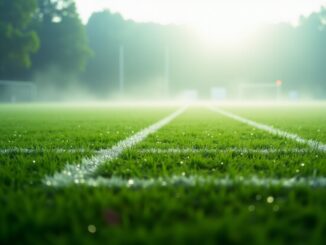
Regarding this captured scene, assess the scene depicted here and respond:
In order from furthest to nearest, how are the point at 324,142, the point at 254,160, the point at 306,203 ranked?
1. the point at 324,142
2. the point at 254,160
3. the point at 306,203

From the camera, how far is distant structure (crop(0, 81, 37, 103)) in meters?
26.6

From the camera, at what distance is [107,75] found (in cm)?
4059

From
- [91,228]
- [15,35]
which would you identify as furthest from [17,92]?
[91,228]

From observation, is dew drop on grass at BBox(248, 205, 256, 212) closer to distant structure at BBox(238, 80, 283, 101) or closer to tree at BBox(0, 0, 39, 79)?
tree at BBox(0, 0, 39, 79)

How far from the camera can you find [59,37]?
33.2m

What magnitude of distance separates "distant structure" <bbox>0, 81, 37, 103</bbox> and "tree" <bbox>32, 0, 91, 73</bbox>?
3.12 meters

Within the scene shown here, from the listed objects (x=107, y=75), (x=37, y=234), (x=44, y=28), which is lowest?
(x=37, y=234)

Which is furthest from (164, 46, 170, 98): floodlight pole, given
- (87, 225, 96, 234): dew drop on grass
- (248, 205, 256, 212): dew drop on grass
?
(87, 225, 96, 234): dew drop on grass

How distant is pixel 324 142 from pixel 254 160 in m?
1.32

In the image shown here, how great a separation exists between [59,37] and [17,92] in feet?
25.1

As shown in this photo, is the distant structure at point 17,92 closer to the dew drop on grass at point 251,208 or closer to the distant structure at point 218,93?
the distant structure at point 218,93

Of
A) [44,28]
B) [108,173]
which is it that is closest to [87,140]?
[108,173]

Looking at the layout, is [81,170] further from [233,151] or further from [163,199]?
[233,151]

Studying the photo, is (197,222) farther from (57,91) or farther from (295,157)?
(57,91)
